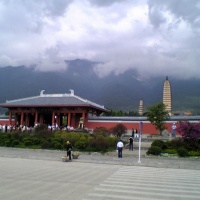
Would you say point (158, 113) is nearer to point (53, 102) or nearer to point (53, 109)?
point (53, 109)

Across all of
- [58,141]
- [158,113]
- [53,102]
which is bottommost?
[58,141]

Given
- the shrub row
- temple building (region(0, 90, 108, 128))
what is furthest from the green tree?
temple building (region(0, 90, 108, 128))

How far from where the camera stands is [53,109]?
41.8 meters

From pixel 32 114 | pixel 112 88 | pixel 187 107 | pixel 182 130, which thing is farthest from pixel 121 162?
pixel 112 88

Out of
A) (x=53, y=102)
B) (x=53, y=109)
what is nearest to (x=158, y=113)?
(x=53, y=109)

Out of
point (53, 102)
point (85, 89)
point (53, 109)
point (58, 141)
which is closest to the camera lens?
point (58, 141)

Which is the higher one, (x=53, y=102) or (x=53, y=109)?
(x=53, y=102)

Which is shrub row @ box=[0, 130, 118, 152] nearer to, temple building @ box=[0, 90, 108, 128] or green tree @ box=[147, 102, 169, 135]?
green tree @ box=[147, 102, 169, 135]

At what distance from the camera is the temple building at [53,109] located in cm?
4053

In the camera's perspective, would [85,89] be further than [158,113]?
Yes

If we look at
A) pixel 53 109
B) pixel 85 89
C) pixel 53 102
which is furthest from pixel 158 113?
pixel 85 89

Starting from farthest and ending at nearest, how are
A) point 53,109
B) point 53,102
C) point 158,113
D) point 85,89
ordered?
point 85,89 → point 53,102 → point 53,109 → point 158,113

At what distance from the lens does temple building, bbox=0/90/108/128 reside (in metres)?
40.5

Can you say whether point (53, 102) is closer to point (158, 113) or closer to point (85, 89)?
point (158, 113)
